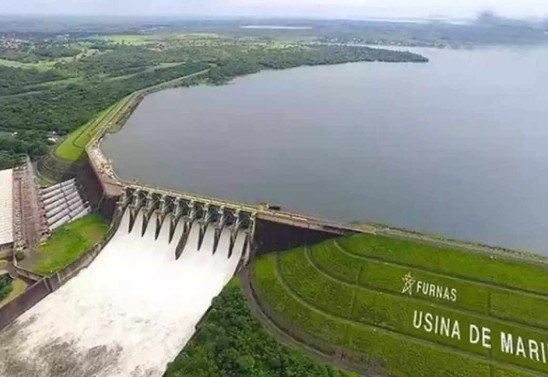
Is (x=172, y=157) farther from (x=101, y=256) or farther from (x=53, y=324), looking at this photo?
(x=53, y=324)

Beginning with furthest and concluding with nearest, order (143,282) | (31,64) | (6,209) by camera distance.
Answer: (31,64)
(6,209)
(143,282)

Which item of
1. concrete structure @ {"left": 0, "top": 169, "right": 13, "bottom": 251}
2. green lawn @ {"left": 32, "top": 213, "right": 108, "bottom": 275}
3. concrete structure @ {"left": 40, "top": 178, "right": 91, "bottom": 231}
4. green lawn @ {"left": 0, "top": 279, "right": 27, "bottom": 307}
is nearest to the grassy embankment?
concrete structure @ {"left": 40, "top": 178, "right": 91, "bottom": 231}

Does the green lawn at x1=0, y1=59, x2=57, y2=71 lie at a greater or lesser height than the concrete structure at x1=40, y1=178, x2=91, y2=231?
greater

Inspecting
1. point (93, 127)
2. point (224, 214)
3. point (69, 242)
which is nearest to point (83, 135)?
point (93, 127)

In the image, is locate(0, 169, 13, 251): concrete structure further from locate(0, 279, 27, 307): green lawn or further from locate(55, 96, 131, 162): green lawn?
locate(55, 96, 131, 162): green lawn

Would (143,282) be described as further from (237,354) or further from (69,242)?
(237,354)
